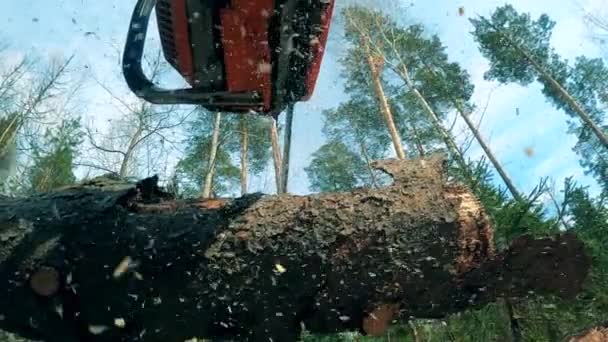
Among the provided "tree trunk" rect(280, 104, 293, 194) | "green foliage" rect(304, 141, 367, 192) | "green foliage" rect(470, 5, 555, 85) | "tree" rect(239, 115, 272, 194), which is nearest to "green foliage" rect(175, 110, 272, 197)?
"tree" rect(239, 115, 272, 194)

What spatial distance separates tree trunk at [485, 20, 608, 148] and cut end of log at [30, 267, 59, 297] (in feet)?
54.0

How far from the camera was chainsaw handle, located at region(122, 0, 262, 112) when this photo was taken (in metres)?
2.18

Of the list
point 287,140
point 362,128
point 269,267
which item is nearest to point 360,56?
point 362,128

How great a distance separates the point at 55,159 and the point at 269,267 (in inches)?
679

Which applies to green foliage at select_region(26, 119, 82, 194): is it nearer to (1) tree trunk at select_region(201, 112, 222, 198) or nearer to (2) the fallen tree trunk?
(1) tree trunk at select_region(201, 112, 222, 198)

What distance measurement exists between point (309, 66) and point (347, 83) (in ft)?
59.6

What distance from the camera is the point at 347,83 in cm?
1988

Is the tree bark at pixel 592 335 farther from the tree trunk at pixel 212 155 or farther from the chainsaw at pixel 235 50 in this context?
the tree trunk at pixel 212 155

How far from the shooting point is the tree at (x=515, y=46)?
1788 cm

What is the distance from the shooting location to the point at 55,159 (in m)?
17.2

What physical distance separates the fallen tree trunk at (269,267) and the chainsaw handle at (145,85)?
0.49 metres

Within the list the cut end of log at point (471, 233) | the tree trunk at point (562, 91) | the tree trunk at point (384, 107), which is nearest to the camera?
the cut end of log at point (471, 233)

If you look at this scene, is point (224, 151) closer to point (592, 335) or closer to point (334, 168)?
point (334, 168)

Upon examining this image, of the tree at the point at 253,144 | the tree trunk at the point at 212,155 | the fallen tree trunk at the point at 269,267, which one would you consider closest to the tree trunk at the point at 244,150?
the tree at the point at 253,144
